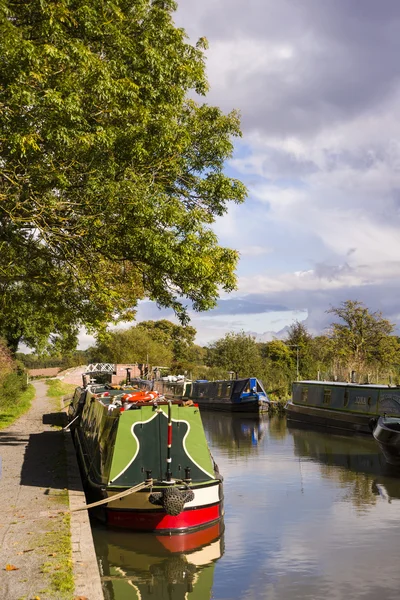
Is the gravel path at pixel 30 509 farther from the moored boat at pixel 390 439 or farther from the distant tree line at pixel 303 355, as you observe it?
the distant tree line at pixel 303 355

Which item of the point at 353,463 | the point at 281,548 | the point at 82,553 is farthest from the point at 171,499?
the point at 353,463

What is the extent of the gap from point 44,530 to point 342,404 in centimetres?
2213

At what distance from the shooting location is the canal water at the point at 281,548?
949 centimetres

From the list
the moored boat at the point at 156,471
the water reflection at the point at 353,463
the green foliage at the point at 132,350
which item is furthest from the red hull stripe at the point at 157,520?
→ the green foliage at the point at 132,350

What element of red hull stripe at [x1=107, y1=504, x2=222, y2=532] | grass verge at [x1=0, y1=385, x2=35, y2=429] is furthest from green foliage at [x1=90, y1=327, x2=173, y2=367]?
red hull stripe at [x1=107, y1=504, x2=222, y2=532]

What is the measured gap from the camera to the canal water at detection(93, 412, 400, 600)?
9.49 metres

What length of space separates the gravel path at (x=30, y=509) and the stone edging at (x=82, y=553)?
0.23m

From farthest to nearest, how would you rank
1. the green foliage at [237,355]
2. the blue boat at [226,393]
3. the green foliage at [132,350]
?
the green foliage at [132,350] < the green foliage at [237,355] < the blue boat at [226,393]

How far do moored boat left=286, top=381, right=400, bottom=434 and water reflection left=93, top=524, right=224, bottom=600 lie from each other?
14.4m

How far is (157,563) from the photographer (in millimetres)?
10422

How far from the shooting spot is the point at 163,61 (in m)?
14.7

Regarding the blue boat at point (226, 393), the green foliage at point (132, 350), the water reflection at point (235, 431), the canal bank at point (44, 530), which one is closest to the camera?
the canal bank at point (44, 530)

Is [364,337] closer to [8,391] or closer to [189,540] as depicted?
[8,391]

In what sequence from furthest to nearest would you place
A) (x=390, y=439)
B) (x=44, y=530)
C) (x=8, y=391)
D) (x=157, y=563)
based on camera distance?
1. (x=8, y=391)
2. (x=390, y=439)
3. (x=157, y=563)
4. (x=44, y=530)
